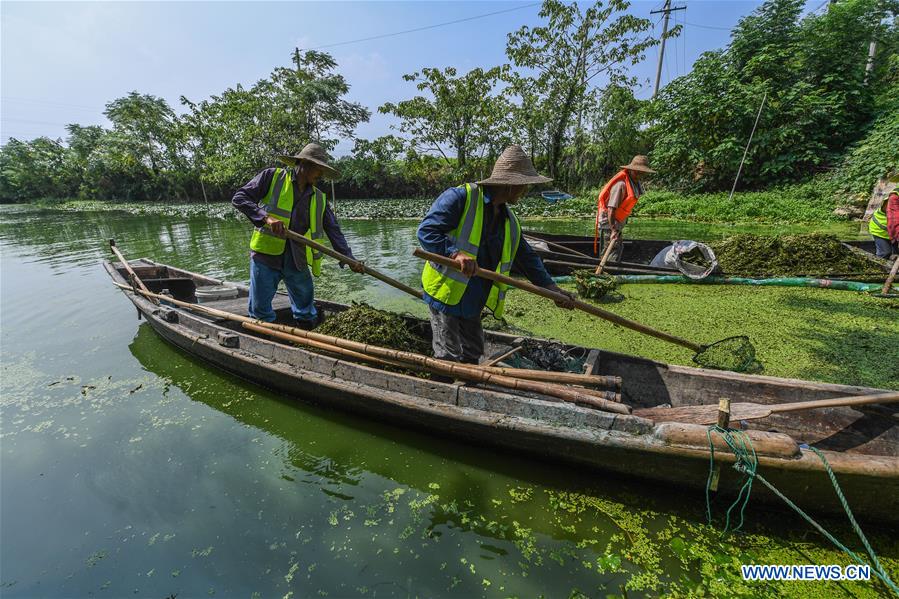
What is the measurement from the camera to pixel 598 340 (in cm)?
489

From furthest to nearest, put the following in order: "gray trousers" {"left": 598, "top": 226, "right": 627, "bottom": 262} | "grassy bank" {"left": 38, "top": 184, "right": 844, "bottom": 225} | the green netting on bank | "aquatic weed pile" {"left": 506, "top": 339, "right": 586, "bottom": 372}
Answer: "grassy bank" {"left": 38, "top": 184, "right": 844, "bottom": 225}, "gray trousers" {"left": 598, "top": 226, "right": 627, "bottom": 262}, the green netting on bank, "aquatic weed pile" {"left": 506, "top": 339, "right": 586, "bottom": 372}

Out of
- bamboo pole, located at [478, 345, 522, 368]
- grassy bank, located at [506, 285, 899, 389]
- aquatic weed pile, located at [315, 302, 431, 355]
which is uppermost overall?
aquatic weed pile, located at [315, 302, 431, 355]

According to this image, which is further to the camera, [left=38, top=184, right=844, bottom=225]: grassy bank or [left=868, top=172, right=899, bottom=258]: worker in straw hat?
[left=38, top=184, right=844, bottom=225]: grassy bank

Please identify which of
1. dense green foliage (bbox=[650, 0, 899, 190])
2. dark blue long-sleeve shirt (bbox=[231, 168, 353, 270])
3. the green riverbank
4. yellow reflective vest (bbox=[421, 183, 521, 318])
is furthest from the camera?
dense green foliage (bbox=[650, 0, 899, 190])

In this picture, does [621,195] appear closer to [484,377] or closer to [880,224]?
[880,224]

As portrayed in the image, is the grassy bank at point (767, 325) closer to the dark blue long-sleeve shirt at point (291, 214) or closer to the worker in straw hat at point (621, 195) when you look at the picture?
the worker in straw hat at point (621, 195)

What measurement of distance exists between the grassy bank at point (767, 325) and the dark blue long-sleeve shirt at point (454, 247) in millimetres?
2268

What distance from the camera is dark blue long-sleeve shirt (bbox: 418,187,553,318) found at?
9.25 feet

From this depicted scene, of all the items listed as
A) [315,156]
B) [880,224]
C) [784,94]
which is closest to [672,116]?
[784,94]

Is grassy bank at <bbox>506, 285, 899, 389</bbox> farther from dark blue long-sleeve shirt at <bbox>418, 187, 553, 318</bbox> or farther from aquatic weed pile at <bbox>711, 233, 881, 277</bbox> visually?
dark blue long-sleeve shirt at <bbox>418, 187, 553, 318</bbox>

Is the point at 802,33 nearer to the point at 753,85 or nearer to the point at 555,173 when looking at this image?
the point at 753,85

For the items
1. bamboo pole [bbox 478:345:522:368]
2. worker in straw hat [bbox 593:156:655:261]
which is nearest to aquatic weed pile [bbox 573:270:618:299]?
worker in straw hat [bbox 593:156:655:261]

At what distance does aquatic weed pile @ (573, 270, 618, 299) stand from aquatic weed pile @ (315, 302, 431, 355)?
3464 millimetres

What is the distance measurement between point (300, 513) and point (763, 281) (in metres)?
7.30
